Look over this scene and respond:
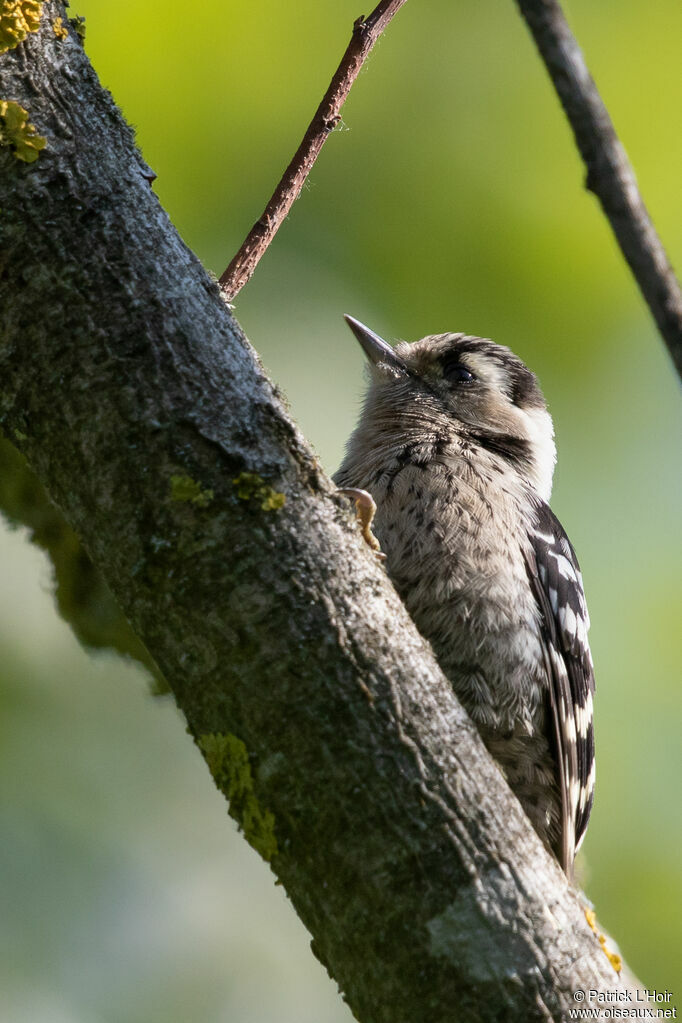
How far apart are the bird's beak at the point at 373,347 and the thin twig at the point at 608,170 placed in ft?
10.3

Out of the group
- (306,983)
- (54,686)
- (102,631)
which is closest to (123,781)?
(54,686)

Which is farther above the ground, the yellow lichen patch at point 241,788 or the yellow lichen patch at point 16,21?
the yellow lichen patch at point 16,21

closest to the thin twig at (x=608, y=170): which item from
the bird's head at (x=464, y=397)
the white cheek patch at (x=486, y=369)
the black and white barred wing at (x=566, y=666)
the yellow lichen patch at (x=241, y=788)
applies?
the yellow lichen patch at (x=241, y=788)

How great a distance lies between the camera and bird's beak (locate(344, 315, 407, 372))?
16.2ft

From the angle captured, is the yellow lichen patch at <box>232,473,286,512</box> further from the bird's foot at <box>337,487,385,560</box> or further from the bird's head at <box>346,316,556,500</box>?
the bird's head at <box>346,316,556,500</box>

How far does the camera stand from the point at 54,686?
512 centimetres

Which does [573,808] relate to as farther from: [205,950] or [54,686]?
[54,686]

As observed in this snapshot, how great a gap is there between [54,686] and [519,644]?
251 centimetres

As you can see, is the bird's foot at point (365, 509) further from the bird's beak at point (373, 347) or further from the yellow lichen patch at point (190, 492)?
the bird's beak at point (373, 347)

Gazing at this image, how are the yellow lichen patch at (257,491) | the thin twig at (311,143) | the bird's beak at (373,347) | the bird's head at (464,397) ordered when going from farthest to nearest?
the bird's beak at (373,347), the bird's head at (464,397), the thin twig at (311,143), the yellow lichen patch at (257,491)

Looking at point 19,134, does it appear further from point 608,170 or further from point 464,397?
point 464,397

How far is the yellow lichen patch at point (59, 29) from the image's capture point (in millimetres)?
2668

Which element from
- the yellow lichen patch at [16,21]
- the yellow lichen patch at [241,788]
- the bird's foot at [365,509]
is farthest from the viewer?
the bird's foot at [365,509]

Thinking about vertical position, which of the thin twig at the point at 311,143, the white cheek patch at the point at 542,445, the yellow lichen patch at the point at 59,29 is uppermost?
the white cheek patch at the point at 542,445
